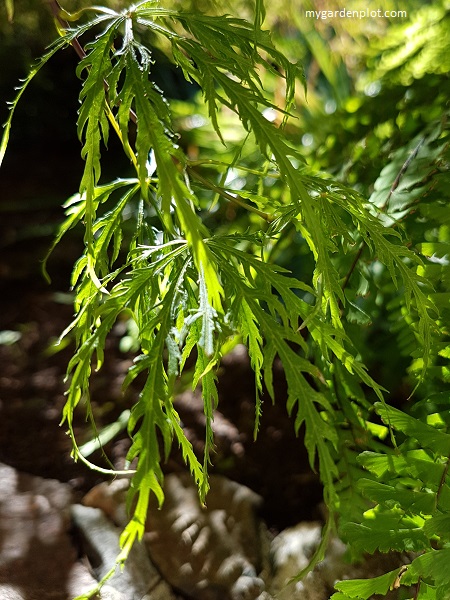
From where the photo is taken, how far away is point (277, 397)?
1.37 meters

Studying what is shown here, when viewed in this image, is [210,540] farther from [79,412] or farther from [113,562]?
[79,412]

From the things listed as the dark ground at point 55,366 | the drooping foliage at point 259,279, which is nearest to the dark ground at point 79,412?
A: the dark ground at point 55,366

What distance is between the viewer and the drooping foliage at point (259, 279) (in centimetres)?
51

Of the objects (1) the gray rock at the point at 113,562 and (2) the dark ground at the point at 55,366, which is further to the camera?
(2) the dark ground at the point at 55,366

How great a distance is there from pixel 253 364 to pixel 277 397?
0.77 metres

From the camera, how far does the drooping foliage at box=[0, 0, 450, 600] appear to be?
0.51m

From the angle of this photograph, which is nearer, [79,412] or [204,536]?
[204,536]

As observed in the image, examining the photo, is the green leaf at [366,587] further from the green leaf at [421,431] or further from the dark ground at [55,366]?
the dark ground at [55,366]

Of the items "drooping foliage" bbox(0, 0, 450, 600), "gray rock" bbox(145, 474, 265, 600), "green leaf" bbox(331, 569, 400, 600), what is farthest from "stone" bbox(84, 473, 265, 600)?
"green leaf" bbox(331, 569, 400, 600)

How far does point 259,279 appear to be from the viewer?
66 centimetres

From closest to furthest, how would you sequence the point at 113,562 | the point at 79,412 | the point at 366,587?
1. the point at 366,587
2. the point at 113,562
3. the point at 79,412

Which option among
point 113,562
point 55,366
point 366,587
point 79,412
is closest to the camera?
point 366,587

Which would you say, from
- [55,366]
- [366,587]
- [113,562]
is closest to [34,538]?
[113,562]

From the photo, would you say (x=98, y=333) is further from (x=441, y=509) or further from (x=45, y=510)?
(x=45, y=510)
